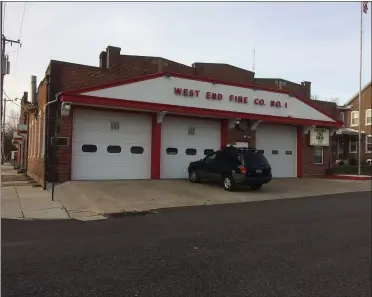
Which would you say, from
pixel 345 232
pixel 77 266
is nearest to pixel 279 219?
pixel 345 232

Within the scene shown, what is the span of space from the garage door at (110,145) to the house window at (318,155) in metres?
11.3

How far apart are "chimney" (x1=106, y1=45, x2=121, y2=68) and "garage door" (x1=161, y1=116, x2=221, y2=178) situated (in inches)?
140

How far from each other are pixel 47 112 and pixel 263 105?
37.5ft

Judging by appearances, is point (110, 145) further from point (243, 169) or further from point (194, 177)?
point (243, 169)

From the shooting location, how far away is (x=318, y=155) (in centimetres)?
2420

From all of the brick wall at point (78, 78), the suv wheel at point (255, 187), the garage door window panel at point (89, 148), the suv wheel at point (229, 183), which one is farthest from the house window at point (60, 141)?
the suv wheel at point (255, 187)

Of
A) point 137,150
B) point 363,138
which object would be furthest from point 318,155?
point 363,138

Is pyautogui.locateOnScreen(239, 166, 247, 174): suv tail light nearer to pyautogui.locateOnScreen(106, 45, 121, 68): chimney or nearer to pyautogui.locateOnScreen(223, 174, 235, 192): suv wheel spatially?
pyautogui.locateOnScreen(223, 174, 235, 192): suv wheel

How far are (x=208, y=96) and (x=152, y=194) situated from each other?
7.37 metres

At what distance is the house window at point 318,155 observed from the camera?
24.1m

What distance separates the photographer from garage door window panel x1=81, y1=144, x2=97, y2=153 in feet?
55.4

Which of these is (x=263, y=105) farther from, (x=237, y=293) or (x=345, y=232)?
(x=237, y=293)

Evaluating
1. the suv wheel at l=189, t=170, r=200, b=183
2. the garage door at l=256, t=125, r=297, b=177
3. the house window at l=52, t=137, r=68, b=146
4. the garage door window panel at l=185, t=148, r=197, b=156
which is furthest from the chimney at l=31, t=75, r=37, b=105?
the garage door at l=256, t=125, r=297, b=177

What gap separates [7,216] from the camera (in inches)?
395
